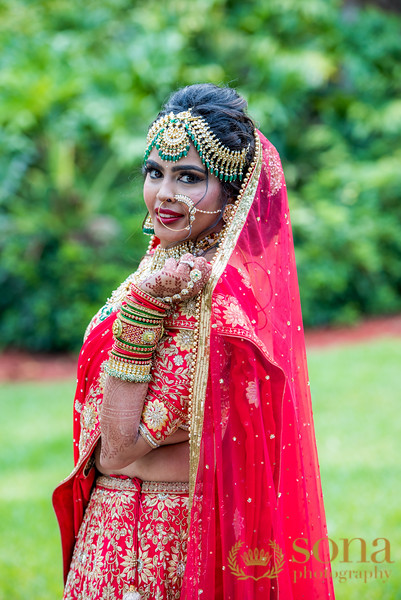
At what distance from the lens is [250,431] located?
185 cm

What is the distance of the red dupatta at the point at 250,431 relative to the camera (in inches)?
71.7

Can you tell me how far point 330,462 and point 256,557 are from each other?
388cm

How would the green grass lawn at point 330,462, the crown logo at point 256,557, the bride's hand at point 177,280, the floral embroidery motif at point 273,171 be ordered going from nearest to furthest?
1. the bride's hand at point 177,280
2. the crown logo at point 256,557
3. the floral embroidery motif at point 273,171
4. the green grass lawn at point 330,462

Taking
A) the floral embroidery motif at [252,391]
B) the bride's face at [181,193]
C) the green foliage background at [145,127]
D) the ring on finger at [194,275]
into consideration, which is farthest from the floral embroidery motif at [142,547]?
the green foliage background at [145,127]

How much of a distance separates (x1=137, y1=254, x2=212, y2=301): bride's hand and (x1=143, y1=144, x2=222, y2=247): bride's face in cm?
15

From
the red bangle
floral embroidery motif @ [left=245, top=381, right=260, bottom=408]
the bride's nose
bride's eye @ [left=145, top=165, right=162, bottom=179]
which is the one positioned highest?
bride's eye @ [left=145, top=165, right=162, bottom=179]

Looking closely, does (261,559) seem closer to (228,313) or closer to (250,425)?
(250,425)

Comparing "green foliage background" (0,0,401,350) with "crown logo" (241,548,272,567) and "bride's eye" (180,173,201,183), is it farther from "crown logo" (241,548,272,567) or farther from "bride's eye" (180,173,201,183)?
"crown logo" (241,548,272,567)

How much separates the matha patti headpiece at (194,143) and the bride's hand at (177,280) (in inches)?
11.1

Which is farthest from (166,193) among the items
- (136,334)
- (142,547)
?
(142,547)

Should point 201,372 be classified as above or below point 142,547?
above

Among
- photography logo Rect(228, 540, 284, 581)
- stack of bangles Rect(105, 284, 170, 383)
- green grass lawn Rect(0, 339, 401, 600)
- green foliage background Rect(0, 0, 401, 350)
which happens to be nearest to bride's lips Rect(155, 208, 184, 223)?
stack of bangles Rect(105, 284, 170, 383)

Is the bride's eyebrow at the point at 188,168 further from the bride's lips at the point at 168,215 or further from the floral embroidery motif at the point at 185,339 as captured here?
the floral embroidery motif at the point at 185,339

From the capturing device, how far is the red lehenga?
1822 mm
